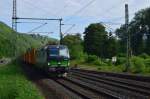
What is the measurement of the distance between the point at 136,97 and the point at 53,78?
70.4 ft

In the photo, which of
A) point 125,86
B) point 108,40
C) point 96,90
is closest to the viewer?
point 96,90

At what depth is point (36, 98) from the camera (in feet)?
75.0

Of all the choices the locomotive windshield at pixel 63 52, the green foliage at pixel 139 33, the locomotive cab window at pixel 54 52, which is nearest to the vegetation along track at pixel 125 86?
the locomotive windshield at pixel 63 52

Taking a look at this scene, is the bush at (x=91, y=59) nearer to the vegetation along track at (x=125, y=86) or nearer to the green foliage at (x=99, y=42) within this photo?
the green foliage at (x=99, y=42)

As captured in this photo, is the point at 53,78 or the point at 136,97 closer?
the point at 136,97

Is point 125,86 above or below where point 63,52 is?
below

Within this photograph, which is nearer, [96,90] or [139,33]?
[96,90]

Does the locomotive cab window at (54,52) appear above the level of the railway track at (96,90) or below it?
above

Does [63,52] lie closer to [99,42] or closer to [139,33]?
[99,42]

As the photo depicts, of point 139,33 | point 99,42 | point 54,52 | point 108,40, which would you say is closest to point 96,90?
point 54,52

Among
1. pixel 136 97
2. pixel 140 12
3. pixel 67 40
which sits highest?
pixel 140 12

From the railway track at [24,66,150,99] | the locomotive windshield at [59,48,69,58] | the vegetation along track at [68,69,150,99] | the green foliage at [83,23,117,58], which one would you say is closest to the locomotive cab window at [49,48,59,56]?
the locomotive windshield at [59,48,69,58]

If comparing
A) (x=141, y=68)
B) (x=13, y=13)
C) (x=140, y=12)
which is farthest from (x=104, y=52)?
(x=141, y=68)

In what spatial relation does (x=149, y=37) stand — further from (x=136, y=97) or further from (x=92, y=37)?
(x=136, y=97)
